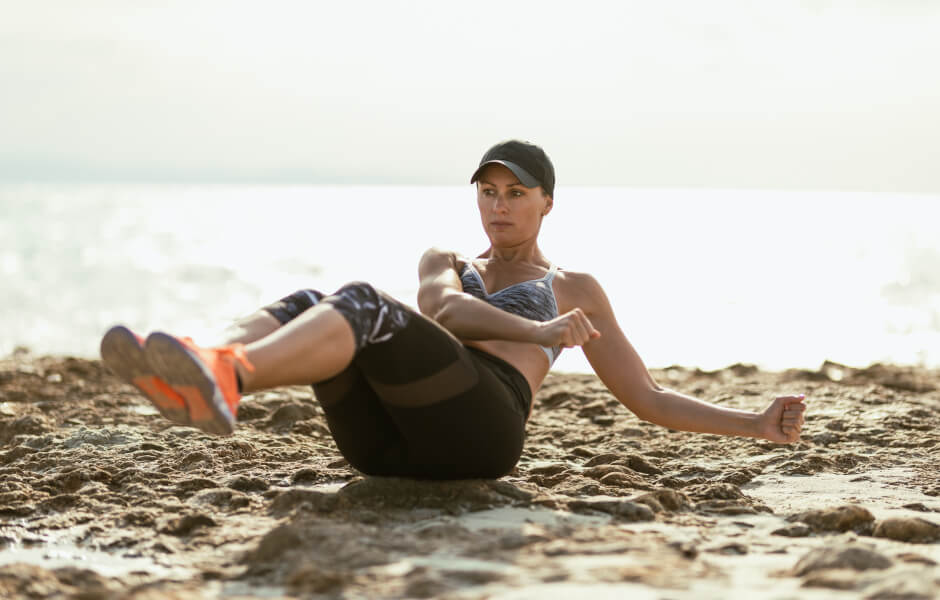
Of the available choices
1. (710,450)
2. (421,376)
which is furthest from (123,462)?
(710,450)

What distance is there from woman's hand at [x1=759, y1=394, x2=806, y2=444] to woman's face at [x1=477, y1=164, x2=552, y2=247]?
1238 mm

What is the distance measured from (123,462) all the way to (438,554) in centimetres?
212

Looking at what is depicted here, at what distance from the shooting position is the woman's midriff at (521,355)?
149 inches

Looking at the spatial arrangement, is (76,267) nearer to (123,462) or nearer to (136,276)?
(136,276)

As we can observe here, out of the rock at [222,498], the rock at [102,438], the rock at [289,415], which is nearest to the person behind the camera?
the rock at [222,498]

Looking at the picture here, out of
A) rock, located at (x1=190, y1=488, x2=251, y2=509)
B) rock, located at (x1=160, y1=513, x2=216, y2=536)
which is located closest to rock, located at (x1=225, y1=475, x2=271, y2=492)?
rock, located at (x1=190, y1=488, x2=251, y2=509)

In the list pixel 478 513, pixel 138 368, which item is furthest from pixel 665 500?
pixel 138 368

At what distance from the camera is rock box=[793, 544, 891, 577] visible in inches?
102

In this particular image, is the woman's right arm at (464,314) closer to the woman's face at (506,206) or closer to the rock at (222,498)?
the woman's face at (506,206)

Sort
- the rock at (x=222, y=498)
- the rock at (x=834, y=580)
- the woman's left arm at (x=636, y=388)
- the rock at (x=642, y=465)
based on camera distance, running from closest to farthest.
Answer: the rock at (x=834, y=580), the rock at (x=222, y=498), the woman's left arm at (x=636, y=388), the rock at (x=642, y=465)

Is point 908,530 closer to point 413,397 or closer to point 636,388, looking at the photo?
point 636,388

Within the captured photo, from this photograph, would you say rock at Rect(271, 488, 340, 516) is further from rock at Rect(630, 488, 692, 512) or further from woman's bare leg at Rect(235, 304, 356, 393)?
rock at Rect(630, 488, 692, 512)

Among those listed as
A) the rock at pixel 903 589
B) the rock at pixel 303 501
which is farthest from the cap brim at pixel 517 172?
the rock at pixel 903 589

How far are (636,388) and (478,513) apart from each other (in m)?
1.13
